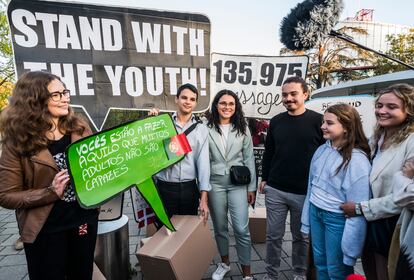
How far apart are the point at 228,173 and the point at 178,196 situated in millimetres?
522

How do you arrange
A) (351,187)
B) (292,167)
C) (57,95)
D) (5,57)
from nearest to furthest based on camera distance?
(57,95) → (351,187) → (292,167) → (5,57)

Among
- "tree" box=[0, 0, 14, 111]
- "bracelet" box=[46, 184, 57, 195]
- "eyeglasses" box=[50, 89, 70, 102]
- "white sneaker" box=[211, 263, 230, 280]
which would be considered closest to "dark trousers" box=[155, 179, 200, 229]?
"white sneaker" box=[211, 263, 230, 280]

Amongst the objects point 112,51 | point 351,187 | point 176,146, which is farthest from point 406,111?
point 112,51

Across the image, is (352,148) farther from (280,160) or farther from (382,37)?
(382,37)

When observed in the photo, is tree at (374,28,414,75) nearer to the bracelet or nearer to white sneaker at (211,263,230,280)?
white sneaker at (211,263,230,280)

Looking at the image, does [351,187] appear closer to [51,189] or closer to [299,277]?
[299,277]

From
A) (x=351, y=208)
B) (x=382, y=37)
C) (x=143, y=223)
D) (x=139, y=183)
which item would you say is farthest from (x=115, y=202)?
(x=382, y=37)

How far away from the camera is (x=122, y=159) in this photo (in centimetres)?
183

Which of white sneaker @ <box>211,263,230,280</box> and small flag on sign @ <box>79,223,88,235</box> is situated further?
white sneaker @ <box>211,263,230,280</box>

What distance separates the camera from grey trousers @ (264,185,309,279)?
95.3 inches

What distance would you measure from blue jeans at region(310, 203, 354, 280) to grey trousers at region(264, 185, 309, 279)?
0.37 m

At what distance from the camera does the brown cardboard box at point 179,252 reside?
6.29 feet

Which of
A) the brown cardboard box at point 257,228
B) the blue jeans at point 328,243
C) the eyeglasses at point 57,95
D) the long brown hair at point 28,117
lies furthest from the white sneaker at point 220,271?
the eyeglasses at point 57,95

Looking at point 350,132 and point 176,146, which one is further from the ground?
point 350,132
